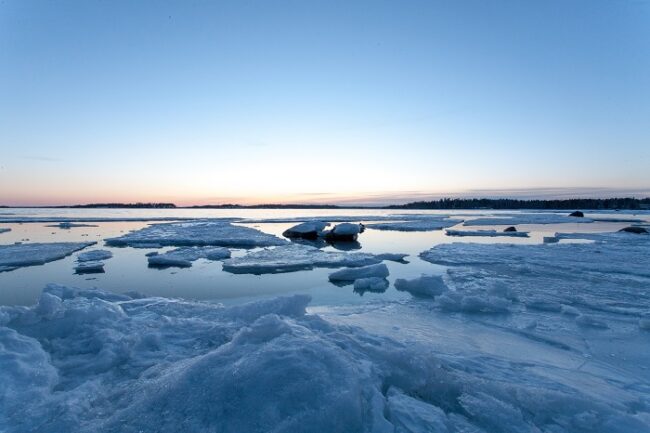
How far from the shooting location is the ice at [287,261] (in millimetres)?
9133

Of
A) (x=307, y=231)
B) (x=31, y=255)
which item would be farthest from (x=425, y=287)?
(x=307, y=231)

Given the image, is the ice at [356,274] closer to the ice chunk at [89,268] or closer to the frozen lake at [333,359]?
the frozen lake at [333,359]

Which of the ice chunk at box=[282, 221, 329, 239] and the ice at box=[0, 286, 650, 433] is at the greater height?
the ice at box=[0, 286, 650, 433]

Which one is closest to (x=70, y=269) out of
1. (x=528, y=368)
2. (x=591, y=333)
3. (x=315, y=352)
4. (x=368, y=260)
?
(x=368, y=260)

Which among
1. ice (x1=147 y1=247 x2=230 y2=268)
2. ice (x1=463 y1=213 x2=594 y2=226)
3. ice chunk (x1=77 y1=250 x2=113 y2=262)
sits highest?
ice chunk (x1=77 y1=250 x2=113 y2=262)

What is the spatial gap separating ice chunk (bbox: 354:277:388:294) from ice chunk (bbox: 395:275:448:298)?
0.38 m

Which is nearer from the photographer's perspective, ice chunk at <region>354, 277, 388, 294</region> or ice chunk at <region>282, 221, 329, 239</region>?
ice chunk at <region>354, 277, 388, 294</region>

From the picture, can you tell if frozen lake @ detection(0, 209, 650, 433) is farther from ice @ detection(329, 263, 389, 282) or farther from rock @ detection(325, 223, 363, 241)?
rock @ detection(325, 223, 363, 241)

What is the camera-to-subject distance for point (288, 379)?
2.35 meters

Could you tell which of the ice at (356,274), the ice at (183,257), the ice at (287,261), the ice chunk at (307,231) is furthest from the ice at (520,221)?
the ice at (356,274)

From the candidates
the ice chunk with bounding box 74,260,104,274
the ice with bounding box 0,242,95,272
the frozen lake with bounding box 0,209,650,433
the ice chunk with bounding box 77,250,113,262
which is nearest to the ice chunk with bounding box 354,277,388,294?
the frozen lake with bounding box 0,209,650,433

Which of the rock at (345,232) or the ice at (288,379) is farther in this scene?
the rock at (345,232)

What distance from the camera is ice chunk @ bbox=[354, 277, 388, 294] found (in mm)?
7004

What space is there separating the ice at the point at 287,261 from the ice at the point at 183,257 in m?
0.99
